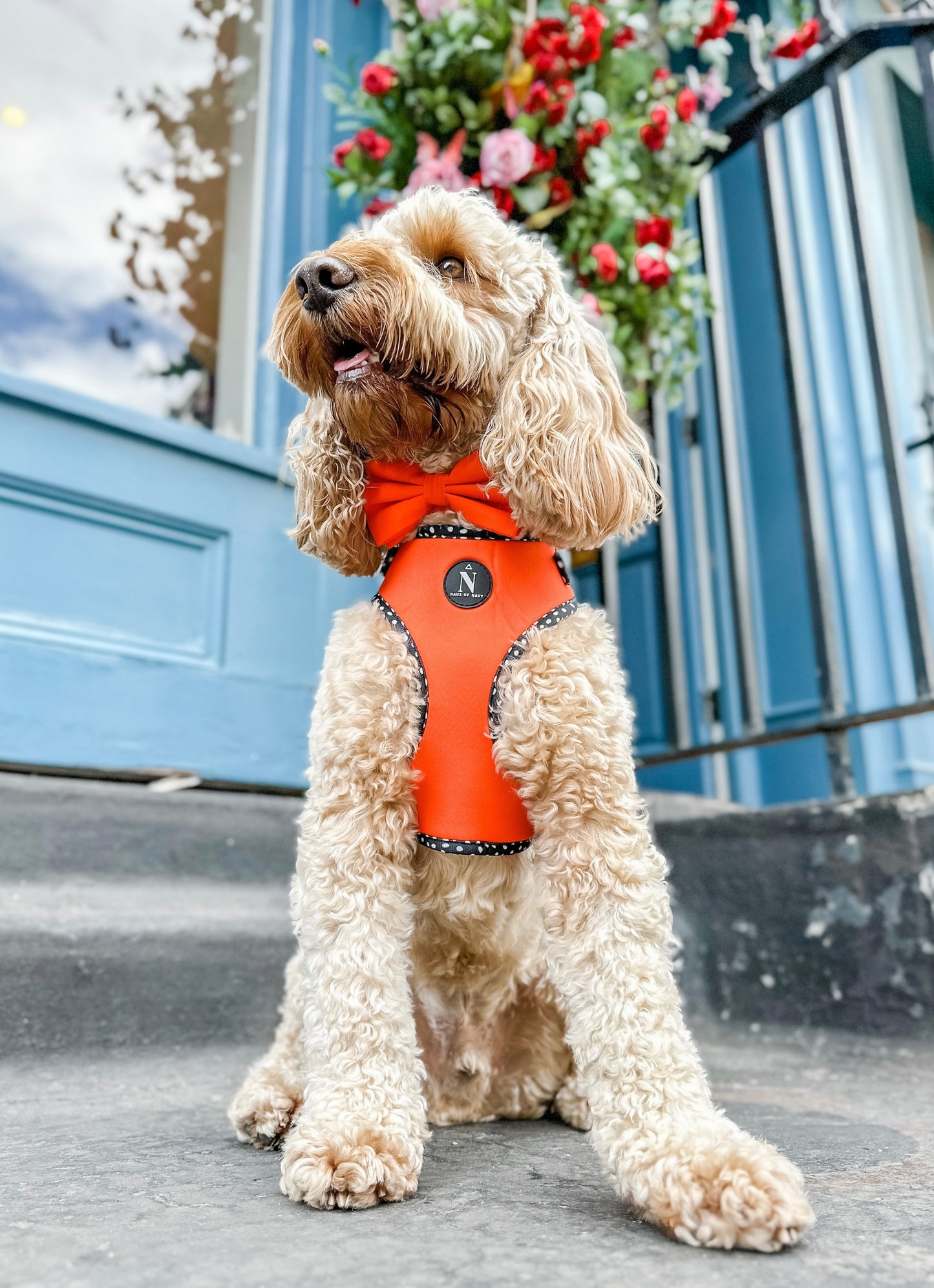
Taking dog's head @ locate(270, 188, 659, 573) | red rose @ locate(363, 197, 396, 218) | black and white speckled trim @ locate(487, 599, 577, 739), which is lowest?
black and white speckled trim @ locate(487, 599, 577, 739)

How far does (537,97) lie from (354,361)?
1784 mm

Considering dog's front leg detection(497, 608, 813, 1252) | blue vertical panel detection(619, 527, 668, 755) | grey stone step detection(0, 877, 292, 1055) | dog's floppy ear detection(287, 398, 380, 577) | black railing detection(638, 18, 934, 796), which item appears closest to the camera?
dog's front leg detection(497, 608, 813, 1252)

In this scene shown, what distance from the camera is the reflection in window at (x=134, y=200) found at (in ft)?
9.86

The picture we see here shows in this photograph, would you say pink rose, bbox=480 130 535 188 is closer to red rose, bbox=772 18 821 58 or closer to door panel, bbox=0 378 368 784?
red rose, bbox=772 18 821 58

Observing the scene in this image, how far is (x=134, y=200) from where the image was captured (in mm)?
3252

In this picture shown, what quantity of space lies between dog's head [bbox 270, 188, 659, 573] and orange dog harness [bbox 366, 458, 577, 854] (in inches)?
4.0

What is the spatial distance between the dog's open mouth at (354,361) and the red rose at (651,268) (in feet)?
5.67

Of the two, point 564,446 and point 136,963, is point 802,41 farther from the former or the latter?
point 136,963

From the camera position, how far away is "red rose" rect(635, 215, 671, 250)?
2.97 metres

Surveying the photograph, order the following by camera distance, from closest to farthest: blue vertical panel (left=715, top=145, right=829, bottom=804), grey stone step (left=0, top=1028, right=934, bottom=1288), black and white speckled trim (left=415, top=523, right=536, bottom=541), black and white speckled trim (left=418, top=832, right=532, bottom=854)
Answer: grey stone step (left=0, top=1028, right=934, bottom=1288)
black and white speckled trim (left=418, top=832, right=532, bottom=854)
black and white speckled trim (left=415, top=523, right=536, bottom=541)
blue vertical panel (left=715, top=145, right=829, bottom=804)

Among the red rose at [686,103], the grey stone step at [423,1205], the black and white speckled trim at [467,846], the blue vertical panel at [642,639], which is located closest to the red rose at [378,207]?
the red rose at [686,103]

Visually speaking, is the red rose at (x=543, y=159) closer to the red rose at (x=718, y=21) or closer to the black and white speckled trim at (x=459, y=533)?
the red rose at (x=718, y=21)

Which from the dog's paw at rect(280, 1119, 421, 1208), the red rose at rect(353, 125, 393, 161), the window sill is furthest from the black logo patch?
the red rose at rect(353, 125, 393, 161)

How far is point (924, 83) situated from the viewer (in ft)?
8.07
